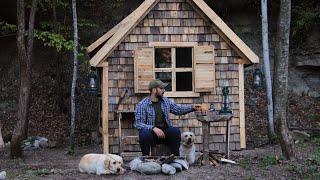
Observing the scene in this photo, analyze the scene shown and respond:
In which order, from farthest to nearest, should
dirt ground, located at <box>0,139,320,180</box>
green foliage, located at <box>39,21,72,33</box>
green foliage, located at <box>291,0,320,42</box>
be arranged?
green foliage, located at <box>291,0,320,42</box> < green foliage, located at <box>39,21,72,33</box> < dirt ground, located at <box>0,139,320,180</box>

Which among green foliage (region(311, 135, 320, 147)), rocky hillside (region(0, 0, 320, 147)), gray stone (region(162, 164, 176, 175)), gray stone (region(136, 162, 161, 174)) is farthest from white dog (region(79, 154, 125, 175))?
rocky hillside (region(0, 0, 320, 147))

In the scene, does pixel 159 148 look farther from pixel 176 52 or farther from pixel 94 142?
pixel 94 142

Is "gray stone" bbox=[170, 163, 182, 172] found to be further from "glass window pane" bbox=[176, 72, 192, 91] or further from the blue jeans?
"glass window pane" bbox=[176, 72, 192, 91]

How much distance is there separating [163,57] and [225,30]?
140cm

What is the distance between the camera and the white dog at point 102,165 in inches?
284

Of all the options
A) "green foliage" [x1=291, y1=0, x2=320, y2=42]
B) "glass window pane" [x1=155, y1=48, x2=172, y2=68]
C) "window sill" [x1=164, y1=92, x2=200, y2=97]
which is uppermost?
"green foliage" [x1=291, y1=0, x2=320, y2=42]

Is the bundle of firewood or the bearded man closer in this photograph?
the bearded man

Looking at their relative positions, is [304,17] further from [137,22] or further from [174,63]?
[137,22]

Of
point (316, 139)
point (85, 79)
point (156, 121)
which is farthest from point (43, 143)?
point (316, 139)

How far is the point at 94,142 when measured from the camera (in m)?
13.9

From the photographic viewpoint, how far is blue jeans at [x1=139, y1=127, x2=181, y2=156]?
7.92 metres

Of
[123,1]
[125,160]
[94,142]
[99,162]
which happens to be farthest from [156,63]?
[123,1]

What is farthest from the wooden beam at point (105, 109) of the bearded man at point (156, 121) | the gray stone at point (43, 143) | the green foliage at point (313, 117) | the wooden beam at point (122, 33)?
the green foliage at point (313, 117)

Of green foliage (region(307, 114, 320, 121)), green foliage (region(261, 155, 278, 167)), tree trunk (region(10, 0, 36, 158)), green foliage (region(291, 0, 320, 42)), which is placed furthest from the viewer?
green foliage (region(291, 0, 320, 42))
